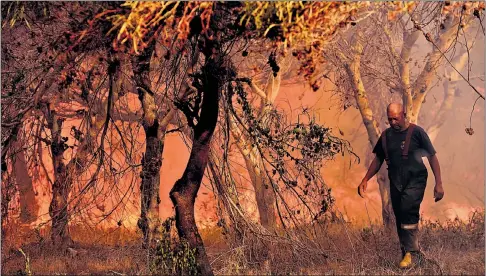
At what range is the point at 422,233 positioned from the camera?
13164 mm

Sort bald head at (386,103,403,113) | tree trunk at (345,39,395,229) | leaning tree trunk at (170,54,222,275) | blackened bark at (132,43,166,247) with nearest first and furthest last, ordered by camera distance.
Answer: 1. leaning tree trunk at (170,54,222,275)
2. bald head at (386,103,403,113)
3. blackened bark at (132,43,166,247)
4. tree trunk at (345,39,395,229)

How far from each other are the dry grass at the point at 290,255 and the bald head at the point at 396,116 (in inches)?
58.7

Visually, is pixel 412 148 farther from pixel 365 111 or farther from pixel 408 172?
pixel 365 111

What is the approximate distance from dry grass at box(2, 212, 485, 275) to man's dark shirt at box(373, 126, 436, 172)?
1133 millimetres

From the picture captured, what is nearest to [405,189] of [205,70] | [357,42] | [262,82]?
[205,70]

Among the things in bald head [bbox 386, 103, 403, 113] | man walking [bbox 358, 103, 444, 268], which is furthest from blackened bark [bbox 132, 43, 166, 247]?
bald head [bbox 386, 103, 403, 113]

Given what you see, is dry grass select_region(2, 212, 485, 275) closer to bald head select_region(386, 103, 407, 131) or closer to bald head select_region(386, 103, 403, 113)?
bald head select_region(386, 103, 407, 131)

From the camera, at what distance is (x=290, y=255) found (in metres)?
10.8

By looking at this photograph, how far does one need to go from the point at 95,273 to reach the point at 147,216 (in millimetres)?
1001

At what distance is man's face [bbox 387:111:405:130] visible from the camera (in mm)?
9953

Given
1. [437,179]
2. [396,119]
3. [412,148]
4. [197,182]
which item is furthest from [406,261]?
[197,182]

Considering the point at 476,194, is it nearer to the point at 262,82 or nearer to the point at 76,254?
the point at 262,82

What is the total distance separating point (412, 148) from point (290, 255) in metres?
2.27

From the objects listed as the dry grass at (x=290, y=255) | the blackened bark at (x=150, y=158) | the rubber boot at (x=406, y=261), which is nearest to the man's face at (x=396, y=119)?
the dry grass at (x=290, y=255)
